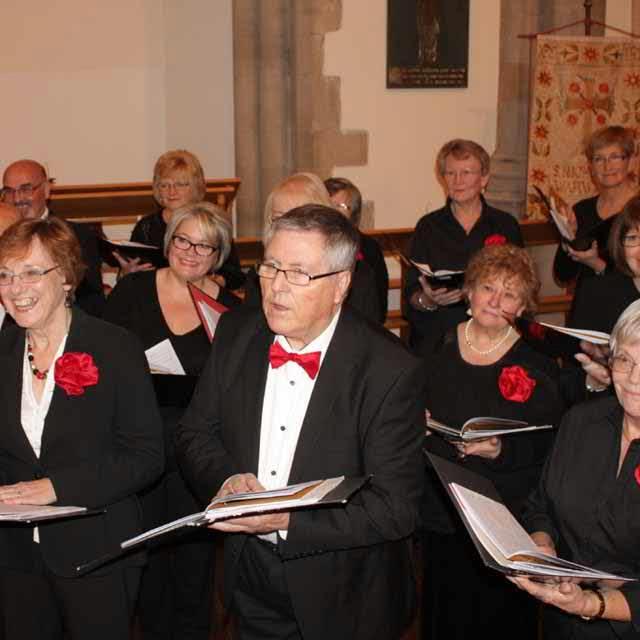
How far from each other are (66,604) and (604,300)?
7.18 ft

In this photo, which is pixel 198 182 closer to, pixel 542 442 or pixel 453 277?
pixel 453 277

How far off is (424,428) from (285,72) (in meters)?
5.51

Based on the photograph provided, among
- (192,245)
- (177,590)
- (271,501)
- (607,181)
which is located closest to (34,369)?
(271,501)

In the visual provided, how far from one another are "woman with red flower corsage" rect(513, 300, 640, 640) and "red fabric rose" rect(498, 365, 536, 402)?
0.69 metres

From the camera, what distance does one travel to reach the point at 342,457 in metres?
2.44

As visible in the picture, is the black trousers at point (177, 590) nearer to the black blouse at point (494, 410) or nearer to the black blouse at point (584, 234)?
the black blouse at point (494, 410)

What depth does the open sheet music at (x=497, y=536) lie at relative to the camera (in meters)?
2.09

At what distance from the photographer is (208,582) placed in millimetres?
3740

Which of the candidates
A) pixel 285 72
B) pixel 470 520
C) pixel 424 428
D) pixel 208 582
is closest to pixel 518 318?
pixel 424 428

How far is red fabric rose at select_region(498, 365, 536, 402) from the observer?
129 inches

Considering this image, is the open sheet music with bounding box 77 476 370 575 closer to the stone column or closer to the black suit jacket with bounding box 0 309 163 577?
the black suit jacket with bounding box 0 309 163 577

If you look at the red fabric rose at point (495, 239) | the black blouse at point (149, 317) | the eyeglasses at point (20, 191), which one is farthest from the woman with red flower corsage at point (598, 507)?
the eyeglasses at point (20, 191)

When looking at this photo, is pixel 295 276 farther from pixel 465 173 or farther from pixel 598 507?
pixel 465 173

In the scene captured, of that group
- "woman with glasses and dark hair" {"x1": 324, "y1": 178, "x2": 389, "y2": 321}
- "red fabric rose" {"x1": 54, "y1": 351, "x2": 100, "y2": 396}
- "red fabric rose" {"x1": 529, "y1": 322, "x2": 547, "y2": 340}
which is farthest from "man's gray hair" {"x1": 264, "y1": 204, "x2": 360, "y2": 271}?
"woman with glasses and dark hair" {"x1": 324, "y1": 178, "x2": 389, "y2": 321}
